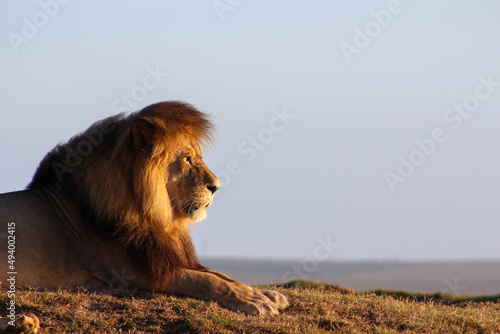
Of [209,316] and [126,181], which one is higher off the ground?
[126,181]

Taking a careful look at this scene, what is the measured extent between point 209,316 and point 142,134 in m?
1.69

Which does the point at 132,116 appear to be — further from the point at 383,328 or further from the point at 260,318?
the point at 383,328

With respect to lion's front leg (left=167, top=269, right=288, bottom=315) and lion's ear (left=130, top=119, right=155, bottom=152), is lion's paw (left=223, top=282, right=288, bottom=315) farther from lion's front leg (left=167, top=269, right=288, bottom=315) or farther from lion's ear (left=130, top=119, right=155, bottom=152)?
lion's ear (left=130, top=119, right=155, bottom=152)

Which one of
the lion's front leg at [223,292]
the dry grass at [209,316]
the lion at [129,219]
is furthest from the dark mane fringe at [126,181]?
the dry grass at [209,316]

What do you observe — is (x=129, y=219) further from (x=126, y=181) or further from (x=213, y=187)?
(x=213, y=187)

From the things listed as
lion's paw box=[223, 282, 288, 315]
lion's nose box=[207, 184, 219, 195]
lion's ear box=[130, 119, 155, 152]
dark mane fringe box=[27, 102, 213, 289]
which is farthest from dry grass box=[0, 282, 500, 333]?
lion's ear box=[130, 119, 155, 152]

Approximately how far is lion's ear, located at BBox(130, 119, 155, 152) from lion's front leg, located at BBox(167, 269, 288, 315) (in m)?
1.16

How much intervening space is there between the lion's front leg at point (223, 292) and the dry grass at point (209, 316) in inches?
4.6

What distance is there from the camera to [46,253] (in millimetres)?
6156

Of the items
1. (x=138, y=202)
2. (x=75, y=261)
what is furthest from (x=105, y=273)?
(x=138, y=202)

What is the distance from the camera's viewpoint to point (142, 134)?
20.2 feet

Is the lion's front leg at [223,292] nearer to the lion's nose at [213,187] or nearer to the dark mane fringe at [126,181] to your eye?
the dark mane fringe at [126,181]

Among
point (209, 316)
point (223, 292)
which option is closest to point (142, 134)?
point (223, 292)

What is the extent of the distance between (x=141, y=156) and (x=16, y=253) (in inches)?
54.1
